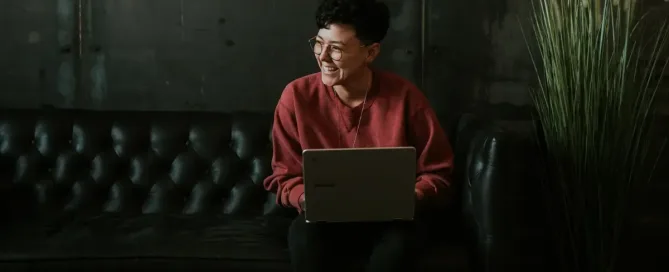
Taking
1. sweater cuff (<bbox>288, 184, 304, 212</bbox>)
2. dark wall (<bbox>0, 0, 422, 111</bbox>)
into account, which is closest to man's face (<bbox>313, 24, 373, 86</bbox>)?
sweater cuff (<bbox>288, 184, 304, 212</bbox>)

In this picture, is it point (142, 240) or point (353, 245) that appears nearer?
point (353, 245)

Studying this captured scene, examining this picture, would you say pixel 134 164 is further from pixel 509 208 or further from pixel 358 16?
pixel 509 208

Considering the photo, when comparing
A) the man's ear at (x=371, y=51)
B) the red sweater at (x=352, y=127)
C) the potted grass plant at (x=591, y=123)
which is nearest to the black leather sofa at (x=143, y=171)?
the red sweater at (x=352, y=127)

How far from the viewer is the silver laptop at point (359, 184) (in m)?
1.70

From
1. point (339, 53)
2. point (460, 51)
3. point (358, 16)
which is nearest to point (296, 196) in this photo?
point (339, 53)

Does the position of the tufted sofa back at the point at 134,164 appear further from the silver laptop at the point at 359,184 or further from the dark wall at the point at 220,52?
the silver laptop at the point at 359,184

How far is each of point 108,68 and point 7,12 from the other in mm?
464

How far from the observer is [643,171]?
8.07ft

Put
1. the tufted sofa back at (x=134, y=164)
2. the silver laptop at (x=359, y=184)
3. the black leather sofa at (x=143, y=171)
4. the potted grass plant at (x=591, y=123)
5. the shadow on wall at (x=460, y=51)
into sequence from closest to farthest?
1. the silver laptop at (x=359, y=184)
2. the potted grass plant at (x=591, y=123)
3. the black leather sofa at (x=143, y=171)
4. the tufted sofa back at (x=134, y=164)
5. the shadow on wall at (x=460, y=51)

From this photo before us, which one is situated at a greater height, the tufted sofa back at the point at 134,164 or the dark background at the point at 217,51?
the dark background at the point at 217,51

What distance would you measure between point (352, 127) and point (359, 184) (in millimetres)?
398

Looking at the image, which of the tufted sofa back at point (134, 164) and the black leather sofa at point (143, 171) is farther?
the tufted sofa back at point (134, 164)

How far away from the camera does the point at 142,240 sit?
2.02 metres

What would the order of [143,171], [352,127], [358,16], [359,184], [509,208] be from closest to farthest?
1. [359,184]
2. [509,208]
3. [358,16]
4. [352,127]
5. [143,171]
